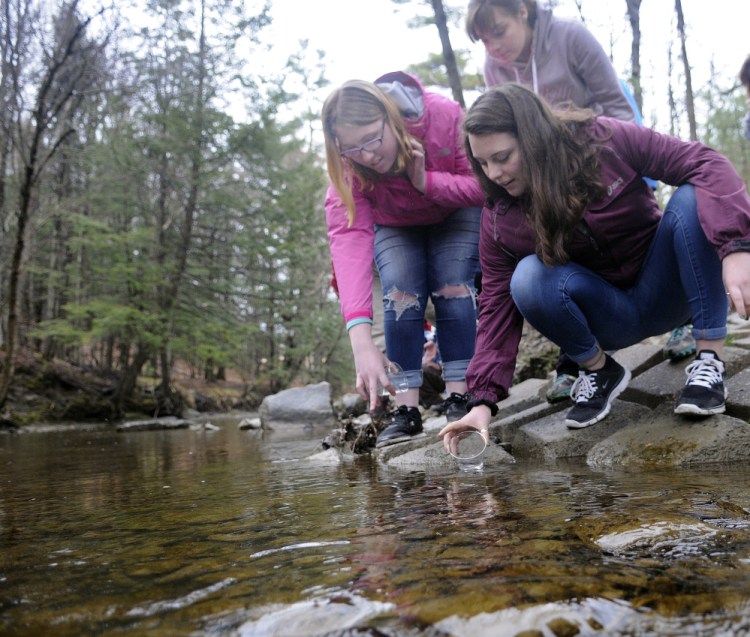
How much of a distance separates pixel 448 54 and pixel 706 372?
256 inches

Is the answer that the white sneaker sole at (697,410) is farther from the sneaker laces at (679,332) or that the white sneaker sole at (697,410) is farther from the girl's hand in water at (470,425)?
the sneaker laces at (679,332)

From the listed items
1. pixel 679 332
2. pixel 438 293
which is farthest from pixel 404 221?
pixel 679 332

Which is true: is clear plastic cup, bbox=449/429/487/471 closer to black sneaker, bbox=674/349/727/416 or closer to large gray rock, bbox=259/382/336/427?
black sneaker, bbox=674/349/727/416

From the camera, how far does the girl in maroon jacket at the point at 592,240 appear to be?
7.00ft

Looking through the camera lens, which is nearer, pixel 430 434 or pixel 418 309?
pixel 430 434

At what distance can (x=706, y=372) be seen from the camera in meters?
2.14

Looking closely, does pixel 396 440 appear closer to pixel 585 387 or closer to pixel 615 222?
pixel 585 387

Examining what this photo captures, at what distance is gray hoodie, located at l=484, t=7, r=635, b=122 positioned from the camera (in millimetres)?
3037

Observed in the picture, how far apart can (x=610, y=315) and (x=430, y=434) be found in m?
0.96

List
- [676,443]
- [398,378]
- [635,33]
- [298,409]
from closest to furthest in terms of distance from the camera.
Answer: [676,443]
[398,378]
[298,409]
[635,33]

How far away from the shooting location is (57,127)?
843 cm

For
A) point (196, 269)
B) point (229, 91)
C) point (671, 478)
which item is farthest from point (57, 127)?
point (671, 478)

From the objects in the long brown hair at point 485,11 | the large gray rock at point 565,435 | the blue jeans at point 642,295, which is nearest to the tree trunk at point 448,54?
the long brown hair at point 485,11

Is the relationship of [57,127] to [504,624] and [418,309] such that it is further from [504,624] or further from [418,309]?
[504,624]
